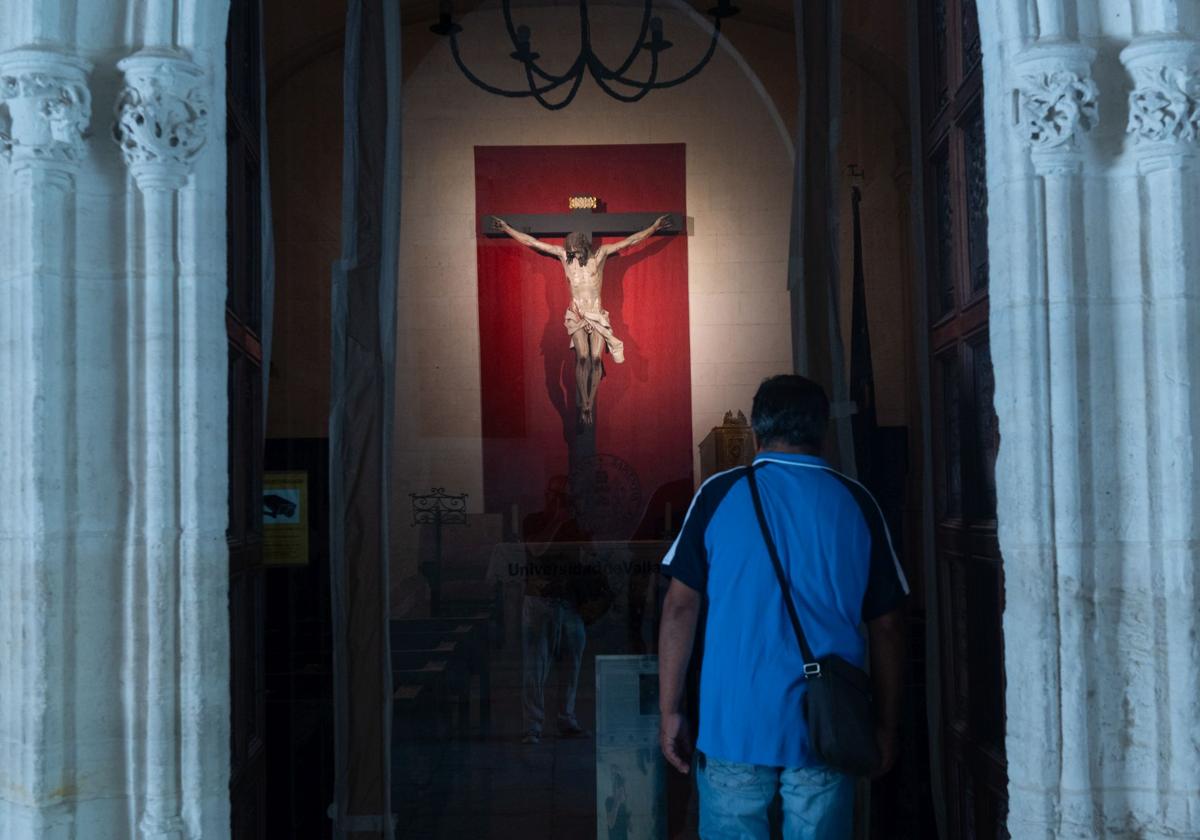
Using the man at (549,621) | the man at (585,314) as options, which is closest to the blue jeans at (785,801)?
the man at (549,621)

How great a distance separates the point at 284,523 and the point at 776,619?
9.29ft

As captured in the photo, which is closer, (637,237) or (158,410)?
(158,410)

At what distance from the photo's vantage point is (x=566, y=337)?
218 inches

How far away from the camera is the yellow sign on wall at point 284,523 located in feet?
15.1

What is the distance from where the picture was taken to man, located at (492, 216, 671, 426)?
5.46 metres

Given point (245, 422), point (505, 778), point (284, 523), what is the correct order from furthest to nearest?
point (284, 523) < point (505, 778) < point (245, 422)

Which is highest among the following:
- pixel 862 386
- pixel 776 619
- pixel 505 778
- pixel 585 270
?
pixel 585 270

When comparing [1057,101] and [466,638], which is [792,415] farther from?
[466,638]

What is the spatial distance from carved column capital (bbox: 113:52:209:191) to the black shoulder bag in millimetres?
1358

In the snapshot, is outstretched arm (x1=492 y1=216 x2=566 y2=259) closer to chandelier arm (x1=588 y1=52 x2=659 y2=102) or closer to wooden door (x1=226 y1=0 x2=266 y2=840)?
chandelier arm (x1=588 y1=52 x2=659 y2=102)

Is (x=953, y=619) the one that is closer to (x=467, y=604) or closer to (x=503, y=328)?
(x=467, y=604)

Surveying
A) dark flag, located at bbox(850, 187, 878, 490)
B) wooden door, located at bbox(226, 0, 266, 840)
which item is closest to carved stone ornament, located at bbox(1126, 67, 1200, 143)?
wooden door, located at bbox(226, 0, 266, 840)

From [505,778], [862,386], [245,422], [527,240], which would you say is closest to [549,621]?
[505,778]

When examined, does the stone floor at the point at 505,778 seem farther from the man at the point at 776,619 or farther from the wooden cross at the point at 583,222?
the wooden cross at the point at 583,222
